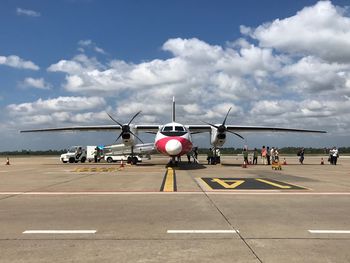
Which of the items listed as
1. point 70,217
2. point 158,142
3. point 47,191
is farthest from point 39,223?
point 158,142

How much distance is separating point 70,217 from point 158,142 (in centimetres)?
→ 1782

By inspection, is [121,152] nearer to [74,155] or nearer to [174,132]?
[74,155]

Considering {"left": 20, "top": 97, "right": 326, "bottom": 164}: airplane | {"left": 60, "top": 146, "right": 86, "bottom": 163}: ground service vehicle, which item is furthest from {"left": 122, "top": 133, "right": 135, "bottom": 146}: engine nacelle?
{"left": 60, "top": 146, "right": 86, "bottom": 163}: ground service vehicle

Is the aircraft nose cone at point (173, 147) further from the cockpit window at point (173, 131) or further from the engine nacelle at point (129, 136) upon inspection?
the engine nacelle at point (129, 136)

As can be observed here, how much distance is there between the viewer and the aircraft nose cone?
23969 mm

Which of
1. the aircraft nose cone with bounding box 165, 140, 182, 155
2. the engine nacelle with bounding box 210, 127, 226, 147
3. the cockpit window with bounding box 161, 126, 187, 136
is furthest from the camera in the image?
the engine nacelle with bounding box 210, 127, 226, 147

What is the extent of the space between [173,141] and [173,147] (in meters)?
0.62

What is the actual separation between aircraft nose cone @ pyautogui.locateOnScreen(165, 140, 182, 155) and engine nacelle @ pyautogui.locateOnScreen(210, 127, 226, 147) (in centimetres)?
800

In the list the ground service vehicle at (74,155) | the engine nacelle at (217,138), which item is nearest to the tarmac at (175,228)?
the engine nacelle at (217,138)

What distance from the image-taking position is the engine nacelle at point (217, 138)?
31641 mm

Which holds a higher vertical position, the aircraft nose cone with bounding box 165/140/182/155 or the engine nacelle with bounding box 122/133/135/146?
the engine nacelle with bounding box 122/133/135/146

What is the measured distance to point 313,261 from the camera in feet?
15.6

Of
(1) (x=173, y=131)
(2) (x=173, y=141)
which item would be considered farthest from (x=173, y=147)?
(1) (x=173, y=131)

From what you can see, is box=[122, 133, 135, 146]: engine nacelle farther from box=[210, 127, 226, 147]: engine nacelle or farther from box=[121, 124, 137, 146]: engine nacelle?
box=[210, 127, 226, 147]: engine nacelle
